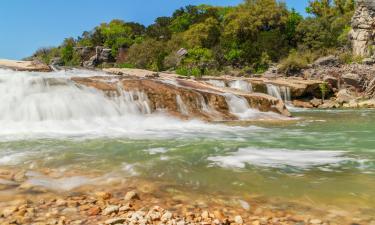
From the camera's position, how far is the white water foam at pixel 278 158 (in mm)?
5672

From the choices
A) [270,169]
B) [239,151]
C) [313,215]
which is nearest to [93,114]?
[239,151]

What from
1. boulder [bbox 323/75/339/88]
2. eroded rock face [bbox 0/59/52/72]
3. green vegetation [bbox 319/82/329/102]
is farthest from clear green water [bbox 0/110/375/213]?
boulder [bbox 323/75/339/88]

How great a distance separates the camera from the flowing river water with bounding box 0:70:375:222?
4.45 m

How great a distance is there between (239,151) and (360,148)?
2.38m

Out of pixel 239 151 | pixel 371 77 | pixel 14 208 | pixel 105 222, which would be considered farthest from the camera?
pixel 371 77

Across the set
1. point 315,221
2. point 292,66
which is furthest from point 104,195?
point 292,66

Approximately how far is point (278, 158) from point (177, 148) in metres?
1.93

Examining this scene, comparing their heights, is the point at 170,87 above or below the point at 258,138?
above

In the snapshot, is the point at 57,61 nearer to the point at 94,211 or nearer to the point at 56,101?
the point at 56,101

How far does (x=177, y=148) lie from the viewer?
7.13 meters

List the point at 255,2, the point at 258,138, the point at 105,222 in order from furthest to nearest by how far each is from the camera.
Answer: the point at 255,2
the point at 258,138
the point at 105,222

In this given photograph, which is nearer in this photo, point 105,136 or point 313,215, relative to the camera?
point 313,215

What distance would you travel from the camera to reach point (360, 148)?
718cm

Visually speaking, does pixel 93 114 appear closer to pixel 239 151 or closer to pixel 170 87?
pixel 170 87
